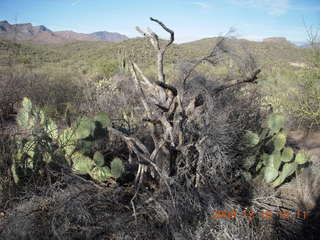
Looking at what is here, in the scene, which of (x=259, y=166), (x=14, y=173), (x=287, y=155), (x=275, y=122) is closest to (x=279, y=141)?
(x=287, y=155)

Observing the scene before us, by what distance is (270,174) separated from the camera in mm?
3467

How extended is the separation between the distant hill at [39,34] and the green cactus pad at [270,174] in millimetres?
4453

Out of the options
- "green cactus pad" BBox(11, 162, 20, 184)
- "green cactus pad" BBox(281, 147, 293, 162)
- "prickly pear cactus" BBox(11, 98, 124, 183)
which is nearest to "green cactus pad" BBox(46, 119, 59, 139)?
"prickly pear cactus" BBox(11, 98, 124, 183)

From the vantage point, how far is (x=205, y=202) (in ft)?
9.02

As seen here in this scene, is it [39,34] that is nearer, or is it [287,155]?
[287,155]

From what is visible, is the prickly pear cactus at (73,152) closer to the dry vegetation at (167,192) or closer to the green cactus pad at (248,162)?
the dry vegetation at (167,192)

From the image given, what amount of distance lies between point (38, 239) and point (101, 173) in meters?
0.92

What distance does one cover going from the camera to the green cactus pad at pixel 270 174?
345cm

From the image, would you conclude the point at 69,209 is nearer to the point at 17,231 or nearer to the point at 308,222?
the point at 17,231

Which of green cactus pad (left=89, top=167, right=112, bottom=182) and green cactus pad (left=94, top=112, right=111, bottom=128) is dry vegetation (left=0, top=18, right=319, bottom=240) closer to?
green cactus pad (left=89, top=167, right=112, bottom=182)

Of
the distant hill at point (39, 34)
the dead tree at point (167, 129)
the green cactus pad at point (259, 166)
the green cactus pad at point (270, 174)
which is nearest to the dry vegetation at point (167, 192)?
the dead tree at point (167, 129)
